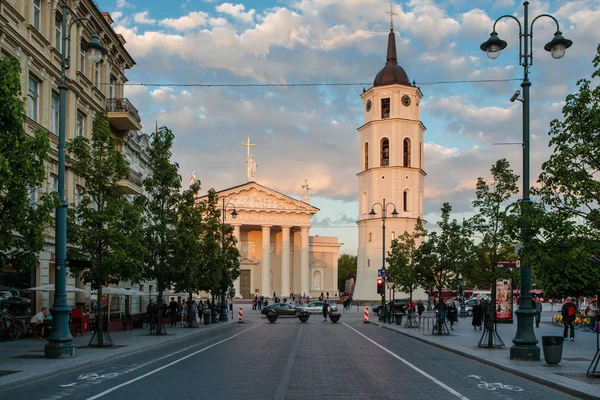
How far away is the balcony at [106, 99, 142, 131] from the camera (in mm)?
40750

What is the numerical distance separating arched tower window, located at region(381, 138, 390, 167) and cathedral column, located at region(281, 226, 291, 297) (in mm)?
19355

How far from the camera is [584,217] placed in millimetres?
15258

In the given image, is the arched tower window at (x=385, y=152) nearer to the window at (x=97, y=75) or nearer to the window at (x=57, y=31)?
the window at (x=97, y=75)

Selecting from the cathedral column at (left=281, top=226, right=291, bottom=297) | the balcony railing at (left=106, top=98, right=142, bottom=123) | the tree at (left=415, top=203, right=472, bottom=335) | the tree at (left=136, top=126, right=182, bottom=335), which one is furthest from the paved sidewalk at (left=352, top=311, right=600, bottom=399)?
the cathedral column at (left=281, top=226, right=291, bottom=297)

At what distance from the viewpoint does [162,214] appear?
3522 cm

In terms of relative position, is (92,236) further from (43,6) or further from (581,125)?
(581,125)

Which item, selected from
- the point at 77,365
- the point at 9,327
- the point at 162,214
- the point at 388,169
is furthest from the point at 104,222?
the point at 388,169

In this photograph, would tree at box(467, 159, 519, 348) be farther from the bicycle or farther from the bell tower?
the bell tower

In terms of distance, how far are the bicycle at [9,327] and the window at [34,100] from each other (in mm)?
8185

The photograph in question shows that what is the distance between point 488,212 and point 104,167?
14.1 metres

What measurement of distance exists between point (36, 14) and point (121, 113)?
36.3ft

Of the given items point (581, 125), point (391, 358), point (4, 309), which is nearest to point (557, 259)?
point (581, 125)

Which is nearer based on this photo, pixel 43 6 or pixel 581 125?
pixel 581 125

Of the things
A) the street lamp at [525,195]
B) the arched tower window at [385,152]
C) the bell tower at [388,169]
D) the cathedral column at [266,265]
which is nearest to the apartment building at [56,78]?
the street lamp at [525,195]
